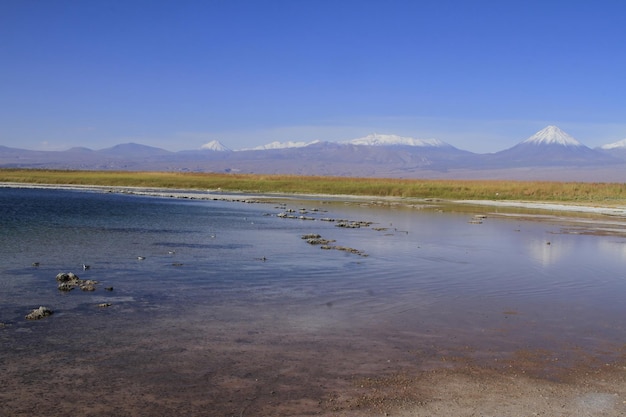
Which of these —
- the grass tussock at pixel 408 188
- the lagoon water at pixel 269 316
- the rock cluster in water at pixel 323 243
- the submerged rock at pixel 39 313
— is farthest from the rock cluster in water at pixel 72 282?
the grass tussock at pixel 408 188

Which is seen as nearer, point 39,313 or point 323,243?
point 39,313

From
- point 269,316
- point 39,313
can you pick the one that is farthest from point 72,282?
point 269,316

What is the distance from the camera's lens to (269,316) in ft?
48.7

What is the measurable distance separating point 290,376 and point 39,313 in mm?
6582

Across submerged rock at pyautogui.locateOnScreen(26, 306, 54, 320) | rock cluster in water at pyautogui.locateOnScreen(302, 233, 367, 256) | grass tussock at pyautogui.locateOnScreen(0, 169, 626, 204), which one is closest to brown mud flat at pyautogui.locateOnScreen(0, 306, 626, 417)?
submerged rock at pyautogui.locateOnScreen(26, 306, 54, 320)

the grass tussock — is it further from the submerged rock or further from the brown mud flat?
the submerged rock

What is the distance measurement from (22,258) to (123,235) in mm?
8825

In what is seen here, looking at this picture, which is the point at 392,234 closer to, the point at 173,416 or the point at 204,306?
the point at 204,306

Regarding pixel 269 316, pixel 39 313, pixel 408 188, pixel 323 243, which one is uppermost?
pixel 408 188

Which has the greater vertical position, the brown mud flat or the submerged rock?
the submerged rock

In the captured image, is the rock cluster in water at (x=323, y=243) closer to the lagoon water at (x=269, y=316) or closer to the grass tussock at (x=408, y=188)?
the lagoon water at (x=269, y=316)

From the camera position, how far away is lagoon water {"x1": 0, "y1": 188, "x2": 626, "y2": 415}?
10234 millimetres

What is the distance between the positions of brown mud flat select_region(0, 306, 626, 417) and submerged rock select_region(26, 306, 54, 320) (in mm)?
1531

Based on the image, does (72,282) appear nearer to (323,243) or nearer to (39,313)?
(39,313)
